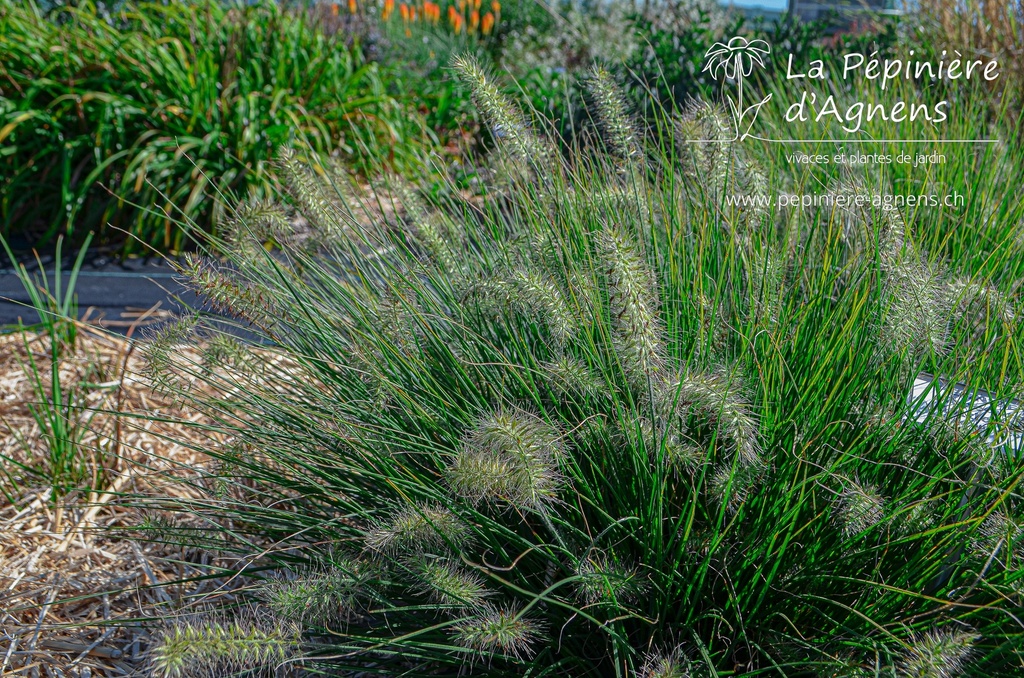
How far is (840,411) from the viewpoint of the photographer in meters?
1.77

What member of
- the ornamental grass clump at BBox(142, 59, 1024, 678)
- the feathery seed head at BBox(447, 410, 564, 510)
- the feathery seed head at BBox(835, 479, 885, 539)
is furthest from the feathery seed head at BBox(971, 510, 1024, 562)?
the feathery seed head at BBox(447, 410, 564, 510)

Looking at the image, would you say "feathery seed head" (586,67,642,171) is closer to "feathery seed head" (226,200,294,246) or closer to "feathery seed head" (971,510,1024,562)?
"feathery seed head" (226,200,294,246)

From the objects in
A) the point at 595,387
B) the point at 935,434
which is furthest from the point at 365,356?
the point at 935,434

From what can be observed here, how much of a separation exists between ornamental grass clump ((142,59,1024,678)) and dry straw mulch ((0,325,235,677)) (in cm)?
33

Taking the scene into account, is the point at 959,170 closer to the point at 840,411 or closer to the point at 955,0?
the point at 840,411

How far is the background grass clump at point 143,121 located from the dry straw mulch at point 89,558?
234 cm

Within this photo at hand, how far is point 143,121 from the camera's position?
5.70 meters

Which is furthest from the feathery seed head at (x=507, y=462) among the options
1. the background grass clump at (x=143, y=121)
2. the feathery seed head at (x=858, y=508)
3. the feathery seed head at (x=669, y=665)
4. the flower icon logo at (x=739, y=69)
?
the background grass clump at (x=143, y=121)

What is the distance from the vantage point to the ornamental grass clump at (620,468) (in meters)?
1.48

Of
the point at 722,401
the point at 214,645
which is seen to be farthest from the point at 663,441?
the point at 214,645

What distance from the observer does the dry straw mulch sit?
210 cm

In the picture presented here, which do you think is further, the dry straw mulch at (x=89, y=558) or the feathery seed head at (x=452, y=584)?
the dry straw mulch at (x=89, y=558)

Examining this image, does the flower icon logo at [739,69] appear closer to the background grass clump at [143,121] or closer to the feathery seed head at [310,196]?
the feathery seed head at [310,196]

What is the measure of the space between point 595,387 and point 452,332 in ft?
1.83
